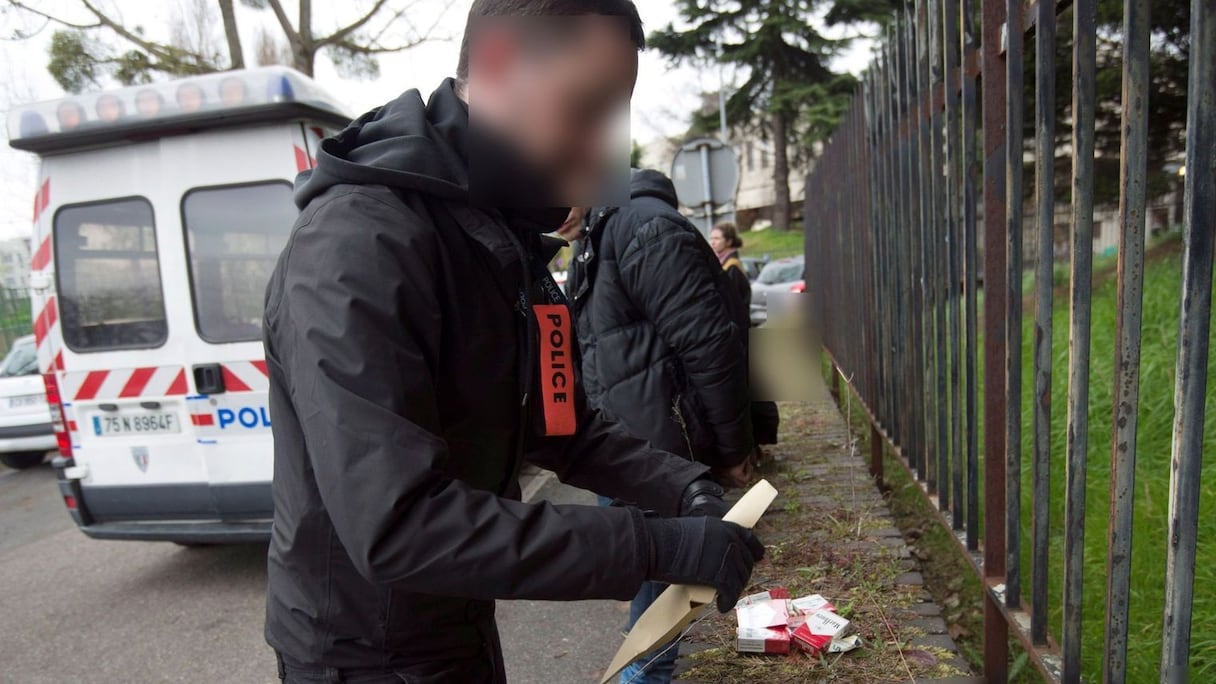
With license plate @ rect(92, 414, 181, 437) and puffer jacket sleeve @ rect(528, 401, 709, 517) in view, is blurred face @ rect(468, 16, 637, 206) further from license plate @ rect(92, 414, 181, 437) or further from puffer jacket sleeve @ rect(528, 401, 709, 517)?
license plate @ rect(92, 414, 181, 437)

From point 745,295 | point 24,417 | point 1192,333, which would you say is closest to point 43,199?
point 745,295

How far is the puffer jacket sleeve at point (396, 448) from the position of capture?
1.09m

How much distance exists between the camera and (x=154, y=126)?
173 inches

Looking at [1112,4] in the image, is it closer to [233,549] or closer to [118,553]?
[233,549]

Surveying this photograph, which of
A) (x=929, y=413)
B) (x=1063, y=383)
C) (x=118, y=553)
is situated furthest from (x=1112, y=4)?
(x=118, y=553)

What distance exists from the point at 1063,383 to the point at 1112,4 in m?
2.53

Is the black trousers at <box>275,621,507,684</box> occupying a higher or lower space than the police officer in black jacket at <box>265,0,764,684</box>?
lower

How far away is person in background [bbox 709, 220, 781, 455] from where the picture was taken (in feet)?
12.0

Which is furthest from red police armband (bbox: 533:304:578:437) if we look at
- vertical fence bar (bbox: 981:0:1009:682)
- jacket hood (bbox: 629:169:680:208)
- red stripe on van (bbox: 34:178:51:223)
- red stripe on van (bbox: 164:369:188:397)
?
red stripe on van (bbox: 34:178:51:223)

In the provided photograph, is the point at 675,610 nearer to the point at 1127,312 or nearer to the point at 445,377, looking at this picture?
the point at 445,377

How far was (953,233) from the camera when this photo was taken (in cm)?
239

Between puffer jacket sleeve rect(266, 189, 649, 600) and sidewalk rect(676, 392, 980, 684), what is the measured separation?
1.28 m

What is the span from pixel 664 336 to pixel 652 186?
64 centimetres

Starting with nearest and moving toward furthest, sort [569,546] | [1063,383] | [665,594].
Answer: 1. [569,546]
2. [665,594]
3. [1063,383]
